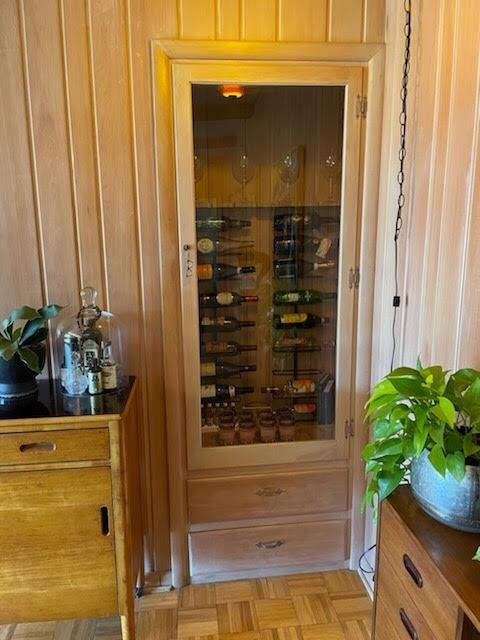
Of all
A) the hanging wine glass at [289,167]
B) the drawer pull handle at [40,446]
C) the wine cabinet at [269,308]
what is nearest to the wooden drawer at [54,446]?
the drawer pull handle at [40,446]

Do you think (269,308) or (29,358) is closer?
(29,358)

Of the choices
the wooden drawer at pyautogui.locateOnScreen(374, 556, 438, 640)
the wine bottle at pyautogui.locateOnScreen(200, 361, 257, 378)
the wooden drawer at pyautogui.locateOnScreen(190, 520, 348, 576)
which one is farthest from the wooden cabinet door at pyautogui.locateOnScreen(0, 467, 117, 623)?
the wooden drawer at pyautogui.locateOnScreen(374, 556, 438, 640)

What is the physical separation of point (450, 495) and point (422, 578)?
191 millimetres

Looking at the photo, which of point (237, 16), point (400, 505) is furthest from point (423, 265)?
point (237, 16)

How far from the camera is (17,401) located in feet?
5.29

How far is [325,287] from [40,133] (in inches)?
47.8

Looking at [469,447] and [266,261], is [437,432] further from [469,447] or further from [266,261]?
[266,261]

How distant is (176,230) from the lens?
1847 mm

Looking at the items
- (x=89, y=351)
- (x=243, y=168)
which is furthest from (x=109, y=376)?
(x=243, y=168)

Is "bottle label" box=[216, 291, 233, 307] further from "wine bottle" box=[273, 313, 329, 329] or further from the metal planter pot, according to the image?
the metal planter pot

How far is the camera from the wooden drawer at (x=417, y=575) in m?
0.99

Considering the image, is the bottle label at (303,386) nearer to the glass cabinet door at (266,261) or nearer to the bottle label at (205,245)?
the glass cabinet door at (266,261)

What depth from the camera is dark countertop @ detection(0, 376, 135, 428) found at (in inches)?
60.4

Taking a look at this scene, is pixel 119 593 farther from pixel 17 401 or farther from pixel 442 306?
pixel 442 306
